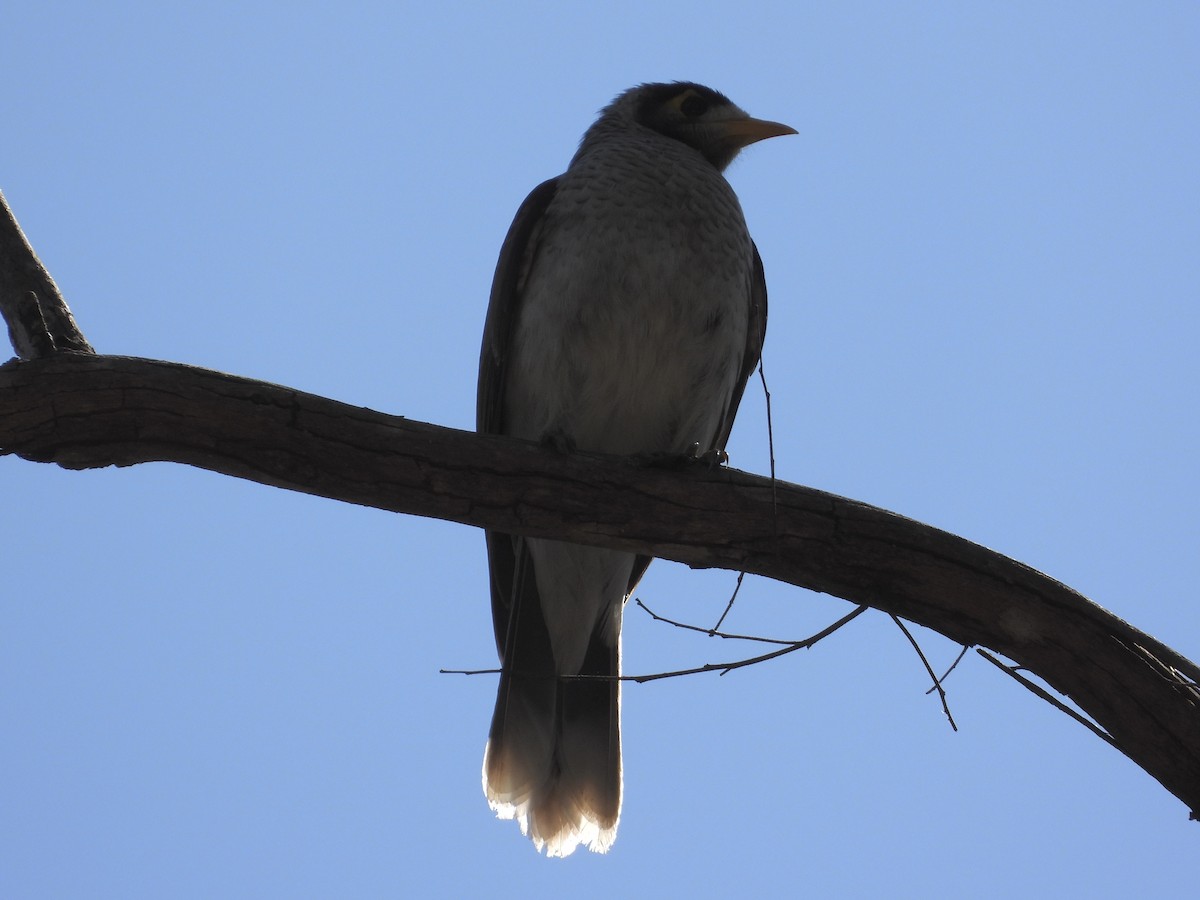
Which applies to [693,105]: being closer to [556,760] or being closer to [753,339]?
[753,339]

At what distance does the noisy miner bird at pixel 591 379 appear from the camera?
399 centimetres

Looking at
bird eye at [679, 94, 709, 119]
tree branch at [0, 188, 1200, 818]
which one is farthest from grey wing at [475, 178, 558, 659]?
bird eye at [679, 94, 709, 119]

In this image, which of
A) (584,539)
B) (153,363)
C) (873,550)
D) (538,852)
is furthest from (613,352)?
(538,852)

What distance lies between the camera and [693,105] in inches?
215

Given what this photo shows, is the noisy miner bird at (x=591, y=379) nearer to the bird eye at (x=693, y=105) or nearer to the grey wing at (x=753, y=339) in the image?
the grey wing at (x=753, y=339)

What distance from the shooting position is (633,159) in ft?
14.9

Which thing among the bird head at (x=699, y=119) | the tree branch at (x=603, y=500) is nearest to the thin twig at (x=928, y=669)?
the tree branch at (x=603, y=500)

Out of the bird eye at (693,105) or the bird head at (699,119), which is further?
the bird eye at (693,105)

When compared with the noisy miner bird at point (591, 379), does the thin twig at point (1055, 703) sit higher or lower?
lower

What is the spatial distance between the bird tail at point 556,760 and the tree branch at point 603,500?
44.6 inches

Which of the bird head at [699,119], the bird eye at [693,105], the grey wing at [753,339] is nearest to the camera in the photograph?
the grey wing at [753,339]

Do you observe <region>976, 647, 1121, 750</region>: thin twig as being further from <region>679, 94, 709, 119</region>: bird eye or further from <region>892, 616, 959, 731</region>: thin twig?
<region>679, 94, 709, 119</region>: bird eye

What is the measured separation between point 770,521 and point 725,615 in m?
0.56

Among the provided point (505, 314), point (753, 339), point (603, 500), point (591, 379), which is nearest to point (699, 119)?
point (753, 339)
